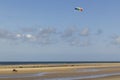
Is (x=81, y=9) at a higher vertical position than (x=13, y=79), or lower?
higher

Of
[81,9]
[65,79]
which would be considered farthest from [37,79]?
[81,9]

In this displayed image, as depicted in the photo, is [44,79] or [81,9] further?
[81,9]

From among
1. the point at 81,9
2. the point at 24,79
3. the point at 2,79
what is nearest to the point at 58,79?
the point at 24,79

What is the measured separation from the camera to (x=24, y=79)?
112ft

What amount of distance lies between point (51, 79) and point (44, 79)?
0.76 metres

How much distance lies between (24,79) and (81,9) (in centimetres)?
1292

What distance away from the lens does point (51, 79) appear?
3478cm

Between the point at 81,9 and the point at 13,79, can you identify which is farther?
the point at 81,9

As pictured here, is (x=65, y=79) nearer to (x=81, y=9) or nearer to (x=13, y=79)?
(x=13, y=79)

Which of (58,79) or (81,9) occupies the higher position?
(81,9)

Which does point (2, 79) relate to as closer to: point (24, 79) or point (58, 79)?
point (24, 79)

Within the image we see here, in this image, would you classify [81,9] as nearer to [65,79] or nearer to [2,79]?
[65,79]

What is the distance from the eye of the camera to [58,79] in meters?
34.9

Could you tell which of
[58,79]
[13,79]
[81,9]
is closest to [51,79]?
[58,79]
